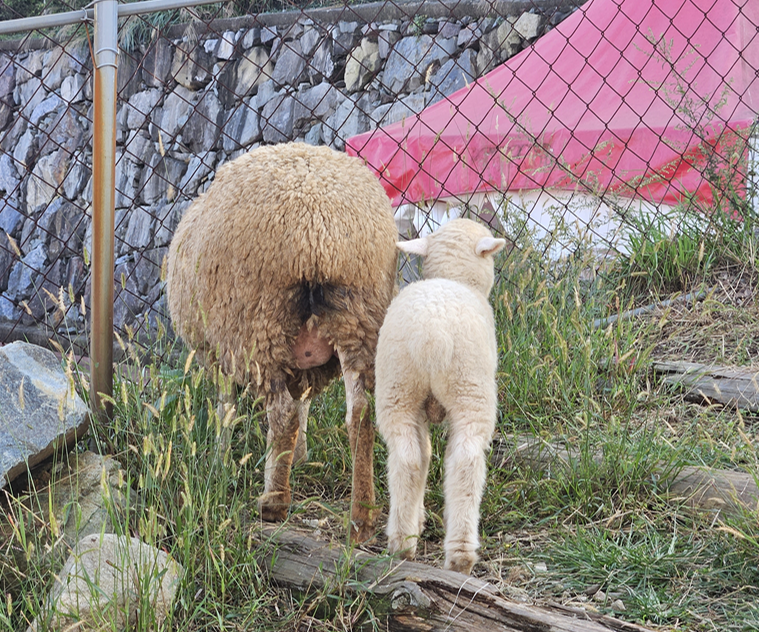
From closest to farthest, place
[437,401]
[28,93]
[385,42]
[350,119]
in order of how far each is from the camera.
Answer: [437,401] < [385,42] < [350,119] < [28,93]

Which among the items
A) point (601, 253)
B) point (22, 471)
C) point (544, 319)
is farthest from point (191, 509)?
point (601, 253)

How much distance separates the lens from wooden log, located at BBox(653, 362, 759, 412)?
326cm

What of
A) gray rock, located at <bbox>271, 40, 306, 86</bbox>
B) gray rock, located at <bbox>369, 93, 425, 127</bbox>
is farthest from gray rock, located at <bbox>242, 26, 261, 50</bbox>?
gray rock, located at <bbox>369, 93, 425, 127</bbox>

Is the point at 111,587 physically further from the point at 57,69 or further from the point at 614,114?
the point at 57,69

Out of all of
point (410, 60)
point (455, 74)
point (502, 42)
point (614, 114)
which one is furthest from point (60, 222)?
point (614, 114)

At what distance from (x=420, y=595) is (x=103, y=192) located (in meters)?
1.70

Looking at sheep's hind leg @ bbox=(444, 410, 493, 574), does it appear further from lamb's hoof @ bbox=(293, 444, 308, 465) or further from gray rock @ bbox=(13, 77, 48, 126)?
gray rock @ bbox=(13, 77, 48, 126)

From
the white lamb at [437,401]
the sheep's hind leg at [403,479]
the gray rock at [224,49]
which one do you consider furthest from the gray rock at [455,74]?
the sheep's hind leg at [403,479]

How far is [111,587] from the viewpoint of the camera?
2129 mm

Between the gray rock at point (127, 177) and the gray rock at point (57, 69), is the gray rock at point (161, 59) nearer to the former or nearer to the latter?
the gray rock at point (127, 177)

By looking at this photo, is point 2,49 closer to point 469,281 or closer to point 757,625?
point 469,281

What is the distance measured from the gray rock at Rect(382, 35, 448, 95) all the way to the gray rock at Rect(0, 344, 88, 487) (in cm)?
671

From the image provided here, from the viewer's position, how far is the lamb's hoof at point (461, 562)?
2256 mm

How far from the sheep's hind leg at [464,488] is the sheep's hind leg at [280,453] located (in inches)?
23.1
